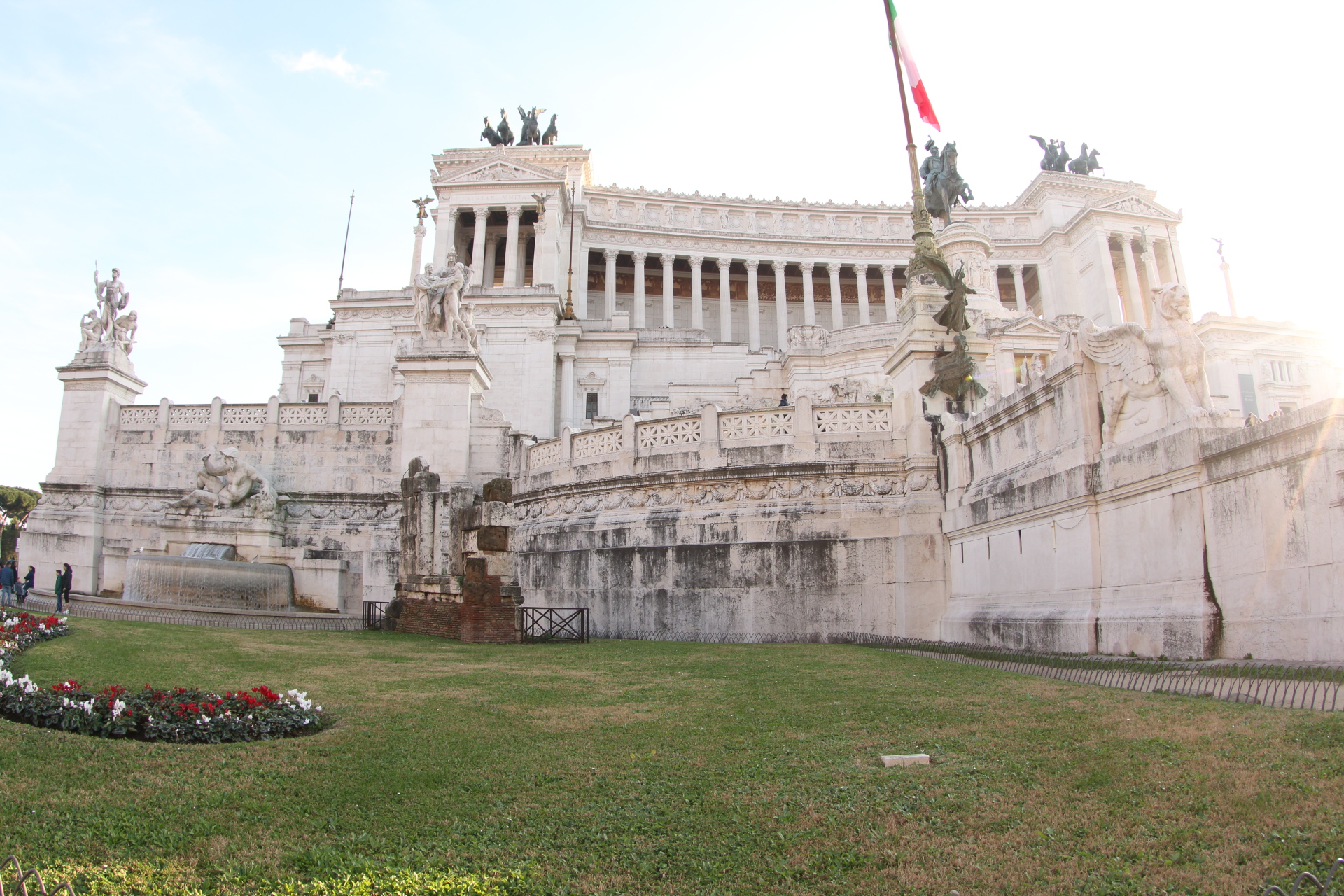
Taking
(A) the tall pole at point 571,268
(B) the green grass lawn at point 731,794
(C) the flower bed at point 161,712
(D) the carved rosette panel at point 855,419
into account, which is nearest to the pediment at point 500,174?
(A) the tall pole at point 571,268

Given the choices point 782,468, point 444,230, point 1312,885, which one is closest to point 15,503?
point 444,230

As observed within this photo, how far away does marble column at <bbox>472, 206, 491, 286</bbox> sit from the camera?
2429 inches

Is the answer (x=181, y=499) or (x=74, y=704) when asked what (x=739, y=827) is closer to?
(x=74, y=704)

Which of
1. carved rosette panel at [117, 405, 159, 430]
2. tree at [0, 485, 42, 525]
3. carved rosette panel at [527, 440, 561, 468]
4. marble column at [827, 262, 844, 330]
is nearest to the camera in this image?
carved rosette panel at [527, 440, 561, 468]

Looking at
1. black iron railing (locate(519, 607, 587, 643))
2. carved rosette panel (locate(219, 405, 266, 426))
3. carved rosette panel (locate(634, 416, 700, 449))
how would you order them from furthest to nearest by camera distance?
carved rosette panel (locate(219, 405, 266, 426)) < carved rosette panel (locate(634, 416, 700, 449)) < black iron railing (locate(519, 607, 587, 643))

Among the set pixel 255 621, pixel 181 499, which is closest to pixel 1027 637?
pixel 255 621

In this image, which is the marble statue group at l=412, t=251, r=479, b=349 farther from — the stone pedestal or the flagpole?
the flagpole

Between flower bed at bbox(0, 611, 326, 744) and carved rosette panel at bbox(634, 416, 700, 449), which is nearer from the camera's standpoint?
flower bed at bbox(0, 611, 326, 744)

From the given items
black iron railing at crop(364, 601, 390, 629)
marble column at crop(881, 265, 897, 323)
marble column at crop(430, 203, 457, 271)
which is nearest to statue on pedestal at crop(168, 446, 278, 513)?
black iron railing at crop(364, 601, 390, 629)

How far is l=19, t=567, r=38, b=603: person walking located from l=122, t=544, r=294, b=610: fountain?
2.97 metres

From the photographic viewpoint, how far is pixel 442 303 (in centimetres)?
2553

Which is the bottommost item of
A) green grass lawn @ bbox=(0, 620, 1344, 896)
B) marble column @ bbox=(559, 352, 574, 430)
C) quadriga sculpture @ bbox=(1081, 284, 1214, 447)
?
green grass lawn @ bbox=(0, 620, 1344, 896)

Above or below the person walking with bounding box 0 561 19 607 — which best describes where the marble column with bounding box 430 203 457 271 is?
above

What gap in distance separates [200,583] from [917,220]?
19.2 m
